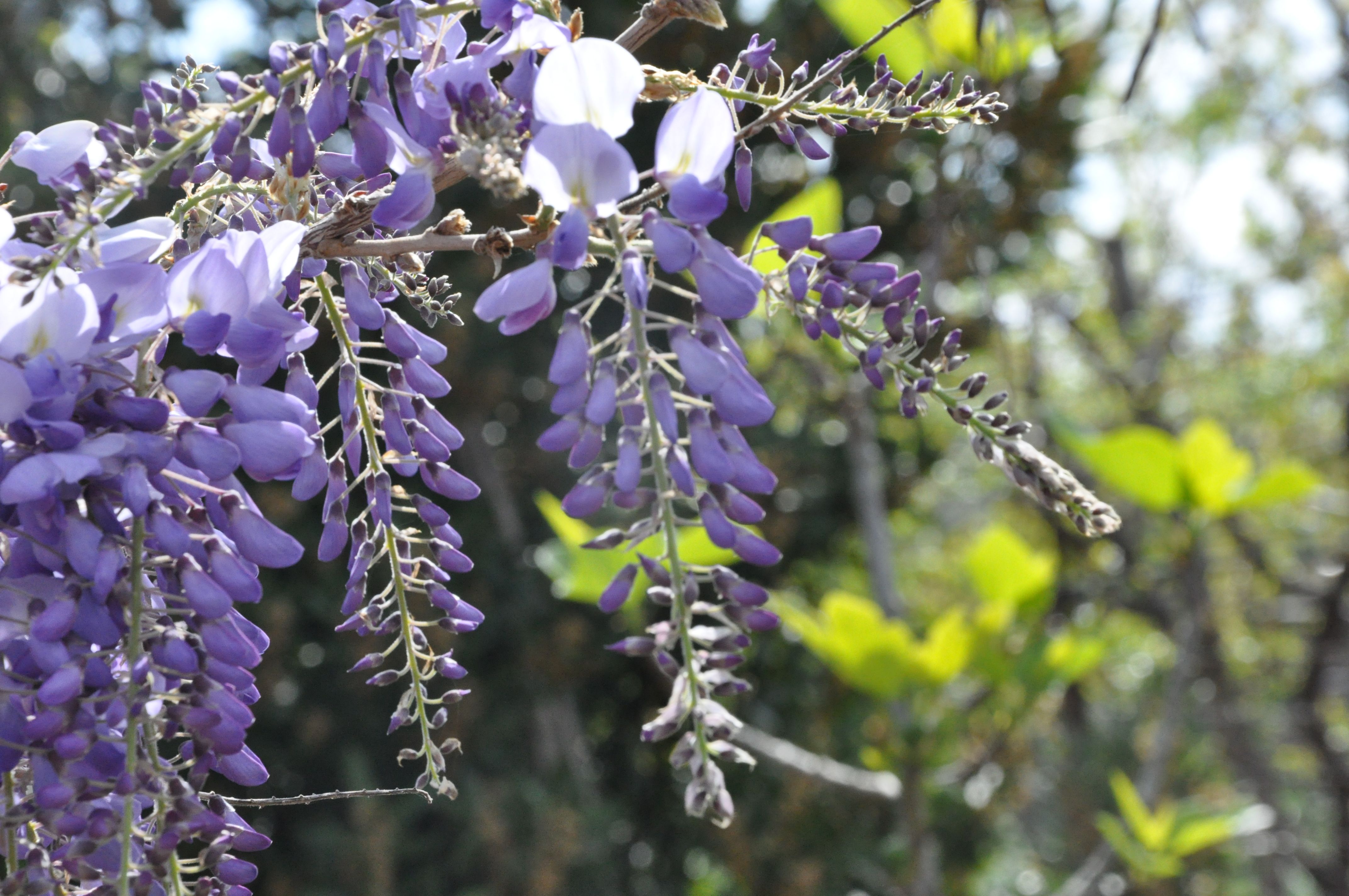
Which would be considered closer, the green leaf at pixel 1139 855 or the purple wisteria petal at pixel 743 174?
the purple wisteria petal at pixel 743 174

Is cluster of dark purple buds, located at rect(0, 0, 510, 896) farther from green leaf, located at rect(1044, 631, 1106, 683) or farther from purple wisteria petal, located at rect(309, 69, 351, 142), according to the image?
green leaf, located at rect(1044, 631, 1106, 683)

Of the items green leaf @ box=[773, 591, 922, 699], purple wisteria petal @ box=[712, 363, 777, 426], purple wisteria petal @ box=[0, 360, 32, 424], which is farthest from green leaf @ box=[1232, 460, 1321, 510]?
purple wisteria petal @ box=[0, 360, 32, 424]

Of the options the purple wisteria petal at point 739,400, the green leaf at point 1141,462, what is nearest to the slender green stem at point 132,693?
the purple wisteria petal at point 739,400

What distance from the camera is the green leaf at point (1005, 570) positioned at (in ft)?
5.88

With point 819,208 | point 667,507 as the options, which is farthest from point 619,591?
point 819,208

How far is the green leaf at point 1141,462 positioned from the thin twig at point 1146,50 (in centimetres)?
89

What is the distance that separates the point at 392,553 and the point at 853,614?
112cm

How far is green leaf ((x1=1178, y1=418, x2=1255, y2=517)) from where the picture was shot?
1.71 meters

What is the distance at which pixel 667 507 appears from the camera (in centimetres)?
42

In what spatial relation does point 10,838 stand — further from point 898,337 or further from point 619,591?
point 898,337

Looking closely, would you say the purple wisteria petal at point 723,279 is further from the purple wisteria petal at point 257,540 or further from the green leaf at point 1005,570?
the green leaf at point 1005,570

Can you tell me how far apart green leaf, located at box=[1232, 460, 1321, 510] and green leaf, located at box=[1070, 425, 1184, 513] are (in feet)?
0.33

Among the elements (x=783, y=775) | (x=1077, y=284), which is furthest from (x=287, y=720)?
(x=1077, y=284)

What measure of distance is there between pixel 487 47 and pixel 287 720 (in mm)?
2747
